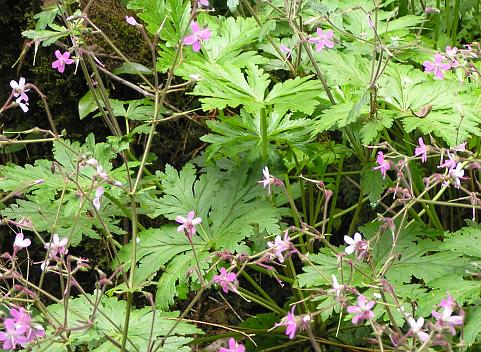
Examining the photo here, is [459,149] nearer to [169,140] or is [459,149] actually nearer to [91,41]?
[169,140]

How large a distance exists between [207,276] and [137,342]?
27cm

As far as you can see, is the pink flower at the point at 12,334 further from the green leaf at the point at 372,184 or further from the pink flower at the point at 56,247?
the green leaf at the point at 372,184

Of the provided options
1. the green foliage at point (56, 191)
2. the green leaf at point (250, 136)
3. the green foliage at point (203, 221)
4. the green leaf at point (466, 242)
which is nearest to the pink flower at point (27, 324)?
the green foliage at point (203, 221)

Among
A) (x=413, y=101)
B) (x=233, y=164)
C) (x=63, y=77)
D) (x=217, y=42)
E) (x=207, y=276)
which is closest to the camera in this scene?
(x=207, y=276)

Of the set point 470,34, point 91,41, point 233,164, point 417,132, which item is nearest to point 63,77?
point 91,41

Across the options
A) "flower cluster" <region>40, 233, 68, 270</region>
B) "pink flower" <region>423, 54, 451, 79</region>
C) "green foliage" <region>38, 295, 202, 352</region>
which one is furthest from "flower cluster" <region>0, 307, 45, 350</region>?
"pink flower" <region>423, 54, 451, 79</region>

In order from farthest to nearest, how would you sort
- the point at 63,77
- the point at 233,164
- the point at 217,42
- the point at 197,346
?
the point at 63,77 → the point at 197,346 → the point at 217,42 → the point at 233,164

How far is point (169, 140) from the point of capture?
360 centimetres

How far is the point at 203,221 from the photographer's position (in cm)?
254

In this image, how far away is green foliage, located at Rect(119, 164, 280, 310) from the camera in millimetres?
2375

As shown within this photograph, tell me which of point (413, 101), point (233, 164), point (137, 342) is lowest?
point (137, 342)

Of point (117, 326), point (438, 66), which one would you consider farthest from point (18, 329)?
point (438, 66)

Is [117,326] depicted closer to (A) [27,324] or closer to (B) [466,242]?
(A) [27,324]

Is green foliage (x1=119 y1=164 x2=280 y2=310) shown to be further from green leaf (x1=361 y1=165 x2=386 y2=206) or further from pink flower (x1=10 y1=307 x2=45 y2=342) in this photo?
pink flower (x1=10 y1=307 x2=45 y2=342)
